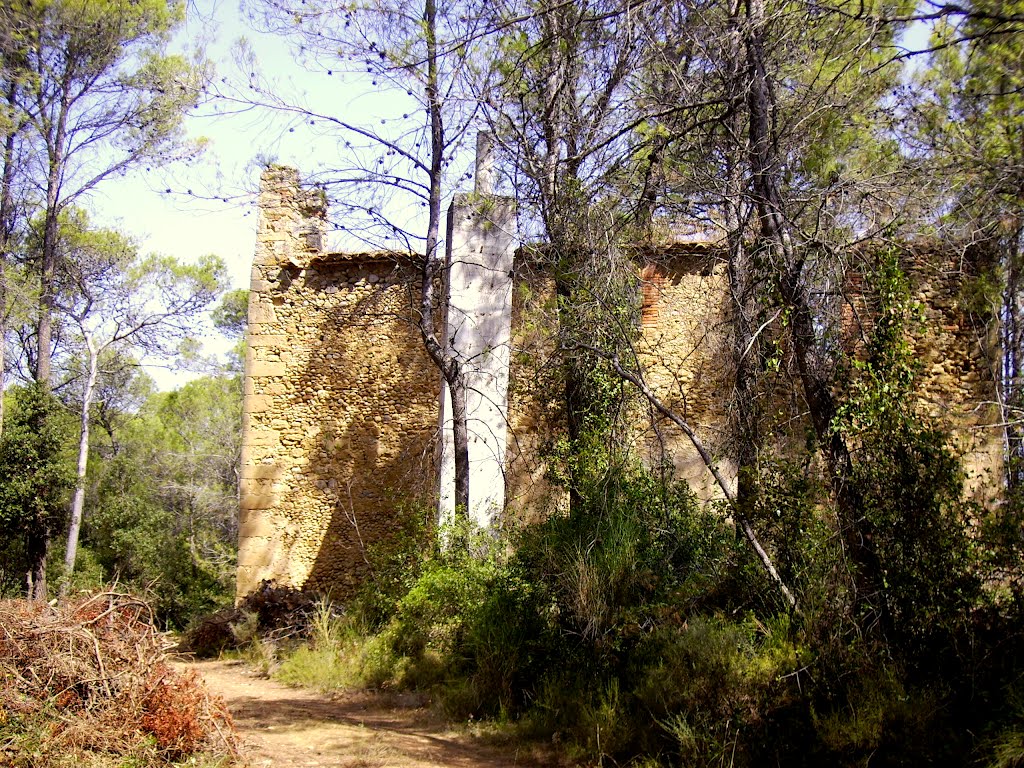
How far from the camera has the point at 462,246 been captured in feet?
35.7

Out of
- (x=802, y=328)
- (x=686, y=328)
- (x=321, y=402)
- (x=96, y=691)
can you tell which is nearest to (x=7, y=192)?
(x=321, y=402)

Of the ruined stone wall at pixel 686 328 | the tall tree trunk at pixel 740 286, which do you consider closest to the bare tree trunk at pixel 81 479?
the ruined stone wall at pixel 686 328

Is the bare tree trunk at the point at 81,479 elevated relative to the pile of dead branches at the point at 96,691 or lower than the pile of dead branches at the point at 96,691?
elevated

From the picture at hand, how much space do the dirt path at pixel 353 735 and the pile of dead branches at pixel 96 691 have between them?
22.4 inches

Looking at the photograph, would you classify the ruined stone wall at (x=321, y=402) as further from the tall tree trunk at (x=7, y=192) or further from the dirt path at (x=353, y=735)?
the tall tree trunk at (x=7, y=192)

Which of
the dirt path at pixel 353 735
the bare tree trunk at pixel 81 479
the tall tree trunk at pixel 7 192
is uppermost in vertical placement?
the tall tree trunk at pixel 7 192

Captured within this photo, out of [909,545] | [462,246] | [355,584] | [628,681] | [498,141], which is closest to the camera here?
[909,545]

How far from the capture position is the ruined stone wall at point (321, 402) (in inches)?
486

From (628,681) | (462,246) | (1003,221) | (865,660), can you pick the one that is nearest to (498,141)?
(462,246)

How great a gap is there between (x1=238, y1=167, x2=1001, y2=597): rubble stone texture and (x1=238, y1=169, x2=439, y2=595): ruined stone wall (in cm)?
2

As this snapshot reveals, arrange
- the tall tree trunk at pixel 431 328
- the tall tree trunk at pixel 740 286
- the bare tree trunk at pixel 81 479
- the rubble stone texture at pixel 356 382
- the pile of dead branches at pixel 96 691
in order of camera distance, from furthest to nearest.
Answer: the bare tree trunk at pixel 81 479, the rubble stone texture at pixel 356 382, the tall tree trunk at pixel 431 328, the tall tree trunk at pixel 740 286, the pile of dead branches at pixel 96 691

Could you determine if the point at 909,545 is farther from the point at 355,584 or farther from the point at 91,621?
the point at 355,584

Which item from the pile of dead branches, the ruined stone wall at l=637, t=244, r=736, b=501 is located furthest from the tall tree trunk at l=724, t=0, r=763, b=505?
the pile of dead branches

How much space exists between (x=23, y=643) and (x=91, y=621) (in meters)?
0.41
